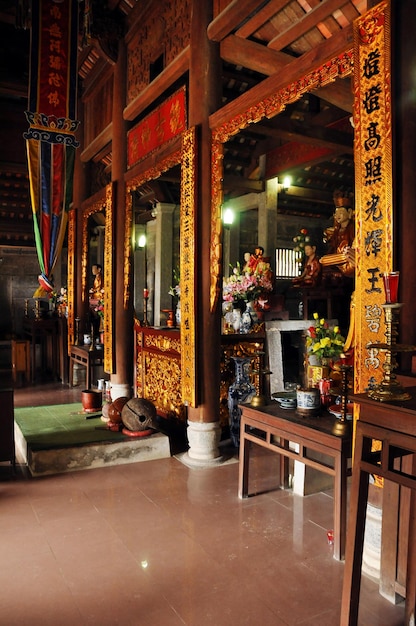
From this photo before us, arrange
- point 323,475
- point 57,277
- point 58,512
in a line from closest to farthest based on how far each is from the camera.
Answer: point 58,512
point 323,475
point 57,277

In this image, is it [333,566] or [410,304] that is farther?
[333,566]

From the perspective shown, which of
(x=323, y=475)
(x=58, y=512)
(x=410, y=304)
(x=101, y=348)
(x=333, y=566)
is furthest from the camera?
(x=101, y=348)

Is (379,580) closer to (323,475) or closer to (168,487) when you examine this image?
(323,475)

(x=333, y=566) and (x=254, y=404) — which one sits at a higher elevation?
(x=254, y=404)

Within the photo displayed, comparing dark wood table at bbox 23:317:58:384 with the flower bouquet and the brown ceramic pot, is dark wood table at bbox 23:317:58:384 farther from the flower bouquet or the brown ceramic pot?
the flower bouquet

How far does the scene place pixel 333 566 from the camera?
2621mm

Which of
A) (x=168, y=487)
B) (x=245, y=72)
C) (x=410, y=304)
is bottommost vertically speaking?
(x=168, y=487)

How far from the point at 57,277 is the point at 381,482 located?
34.7 feet

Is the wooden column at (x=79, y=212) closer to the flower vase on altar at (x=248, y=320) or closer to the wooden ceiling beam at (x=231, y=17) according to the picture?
the flower vase on altar at (x=248, y=320)

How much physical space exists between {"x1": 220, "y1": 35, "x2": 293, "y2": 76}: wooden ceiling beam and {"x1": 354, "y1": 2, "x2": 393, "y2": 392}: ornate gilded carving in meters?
1.22

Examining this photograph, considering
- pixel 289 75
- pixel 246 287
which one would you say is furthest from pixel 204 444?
pixel 289 75

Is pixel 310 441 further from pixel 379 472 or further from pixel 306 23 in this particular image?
pixel 306 23

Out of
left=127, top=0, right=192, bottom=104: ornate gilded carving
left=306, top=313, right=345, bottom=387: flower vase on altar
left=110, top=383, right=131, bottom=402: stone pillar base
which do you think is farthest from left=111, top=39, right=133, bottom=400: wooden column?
left=306, top=313, right=345, bottom=387: flower vase on altar

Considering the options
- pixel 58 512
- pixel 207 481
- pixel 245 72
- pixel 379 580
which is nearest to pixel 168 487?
pixel 207 481
